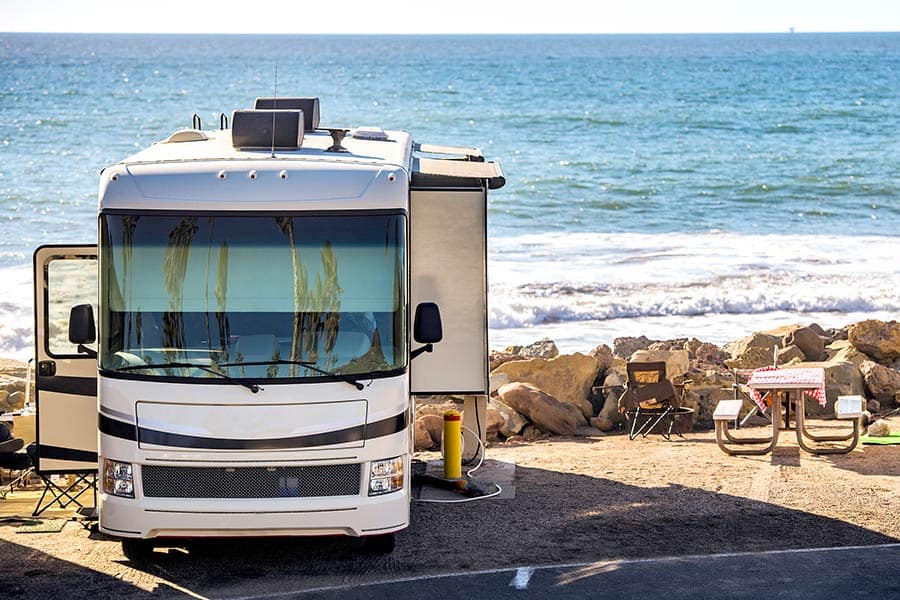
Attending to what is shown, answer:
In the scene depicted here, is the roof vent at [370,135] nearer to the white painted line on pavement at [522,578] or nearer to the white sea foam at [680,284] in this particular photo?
the white painted line on pavement at [522,578]

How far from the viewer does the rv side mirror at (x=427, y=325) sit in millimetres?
8922

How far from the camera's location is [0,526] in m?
10.5

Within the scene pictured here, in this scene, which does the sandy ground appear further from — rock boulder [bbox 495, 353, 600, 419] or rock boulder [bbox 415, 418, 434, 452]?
rock boulder [bbox 495, 353, 600, 419]

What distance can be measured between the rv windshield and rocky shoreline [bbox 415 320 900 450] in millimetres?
4592

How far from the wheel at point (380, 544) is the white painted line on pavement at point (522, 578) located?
892mm

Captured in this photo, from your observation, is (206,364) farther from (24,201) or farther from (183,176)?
(24,201)

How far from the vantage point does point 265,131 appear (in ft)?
31.9

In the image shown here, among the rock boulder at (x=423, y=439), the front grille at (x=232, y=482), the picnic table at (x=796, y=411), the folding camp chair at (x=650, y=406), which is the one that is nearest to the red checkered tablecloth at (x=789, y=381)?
the picnic table at (x=796, y=411)

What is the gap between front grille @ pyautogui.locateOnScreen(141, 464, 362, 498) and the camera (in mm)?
8672

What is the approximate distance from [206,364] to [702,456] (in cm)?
561

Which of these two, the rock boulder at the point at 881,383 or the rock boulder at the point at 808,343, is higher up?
the rock boulder at the point at 808,343

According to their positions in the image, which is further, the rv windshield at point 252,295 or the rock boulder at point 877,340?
the rock boulder at point 877,340

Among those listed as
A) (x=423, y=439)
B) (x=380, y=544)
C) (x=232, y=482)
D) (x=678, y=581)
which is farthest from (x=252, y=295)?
(x=423, y=439)

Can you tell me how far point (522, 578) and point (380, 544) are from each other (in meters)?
1.05
